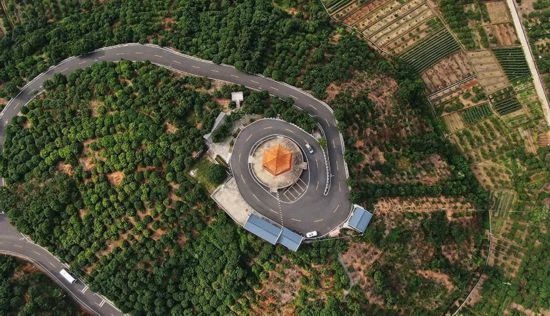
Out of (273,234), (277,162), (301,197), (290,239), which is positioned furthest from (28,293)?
(301,197)

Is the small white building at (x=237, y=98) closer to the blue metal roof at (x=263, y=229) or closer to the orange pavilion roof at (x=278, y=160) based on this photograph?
the orange pavilion roof at (x=278, y=160)

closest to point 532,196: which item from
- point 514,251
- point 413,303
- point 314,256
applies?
point 514,251

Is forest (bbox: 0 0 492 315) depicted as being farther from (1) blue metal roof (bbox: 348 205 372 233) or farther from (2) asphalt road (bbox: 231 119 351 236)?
(2) asphalt road (bbox: 231 119 351 236)

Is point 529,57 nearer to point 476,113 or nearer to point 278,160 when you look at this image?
point 476,113

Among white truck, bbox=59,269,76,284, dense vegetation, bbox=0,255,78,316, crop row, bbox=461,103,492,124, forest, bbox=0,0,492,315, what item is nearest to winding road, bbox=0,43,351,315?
white truck, bbox=59,269,76,284

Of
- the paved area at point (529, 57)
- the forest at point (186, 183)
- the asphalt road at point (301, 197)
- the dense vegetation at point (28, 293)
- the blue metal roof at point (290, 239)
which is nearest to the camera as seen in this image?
the blue metal roof at point (290, 239)

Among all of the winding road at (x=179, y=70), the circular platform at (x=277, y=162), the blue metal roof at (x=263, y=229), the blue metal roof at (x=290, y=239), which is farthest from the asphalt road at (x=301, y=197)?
the blue metal roof at (x=263, y=229)
